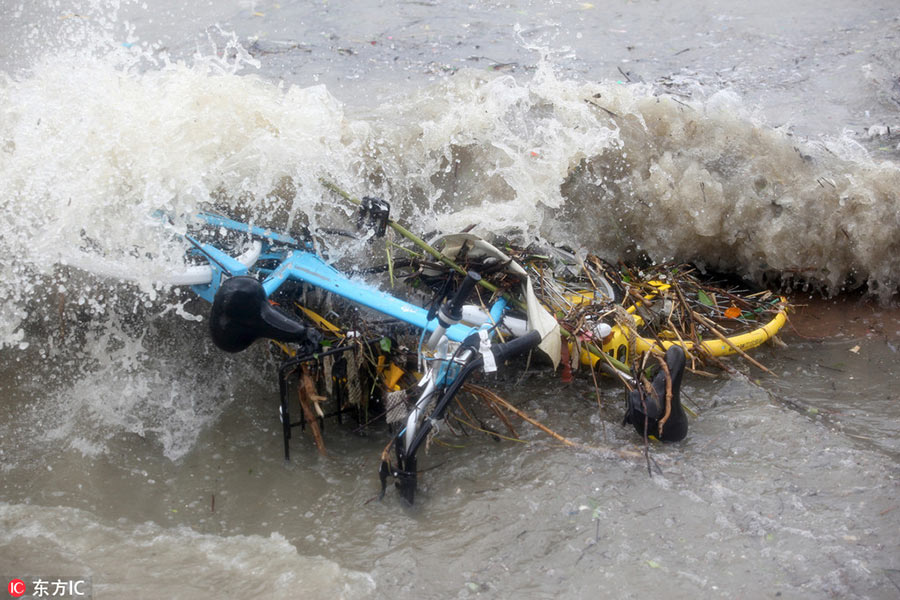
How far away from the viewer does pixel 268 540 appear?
2986 millimetres

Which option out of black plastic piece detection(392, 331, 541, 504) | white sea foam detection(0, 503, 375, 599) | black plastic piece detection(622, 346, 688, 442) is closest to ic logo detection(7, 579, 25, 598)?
white sea foam detection(0, 503, 375, 599)

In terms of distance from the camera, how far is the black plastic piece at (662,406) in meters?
3.18

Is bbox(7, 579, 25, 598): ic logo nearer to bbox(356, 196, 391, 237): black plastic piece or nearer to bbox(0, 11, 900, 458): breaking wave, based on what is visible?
bbox(0, 11, 900, 458): breaking wave

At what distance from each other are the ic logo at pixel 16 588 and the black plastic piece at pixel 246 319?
3.68 ft

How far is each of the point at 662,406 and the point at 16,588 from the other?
2.67 m

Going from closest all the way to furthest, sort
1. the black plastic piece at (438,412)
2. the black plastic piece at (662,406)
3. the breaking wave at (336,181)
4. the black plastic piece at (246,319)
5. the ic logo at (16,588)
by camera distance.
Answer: the ic logo at (16,588), the black plastic piece at (246,319), the black plastic piece at (438,412), the black plastic piece at (662,406), the breaking wave at (336,181)

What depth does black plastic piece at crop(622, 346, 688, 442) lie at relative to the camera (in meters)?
3.18

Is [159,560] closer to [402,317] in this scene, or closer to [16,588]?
[16,588]

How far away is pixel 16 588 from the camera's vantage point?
2604 mm

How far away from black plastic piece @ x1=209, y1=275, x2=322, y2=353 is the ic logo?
112cm

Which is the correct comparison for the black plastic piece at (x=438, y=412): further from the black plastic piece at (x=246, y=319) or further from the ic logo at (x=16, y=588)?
the ic logo at (x=16, y=588)

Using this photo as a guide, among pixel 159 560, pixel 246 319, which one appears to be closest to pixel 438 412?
pixel 246 319

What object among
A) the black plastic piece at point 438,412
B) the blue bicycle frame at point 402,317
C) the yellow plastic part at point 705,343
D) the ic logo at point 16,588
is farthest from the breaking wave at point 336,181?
the black plastic piece at point 438,412

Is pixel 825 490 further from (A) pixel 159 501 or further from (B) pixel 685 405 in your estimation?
(A) pixel 159 501
